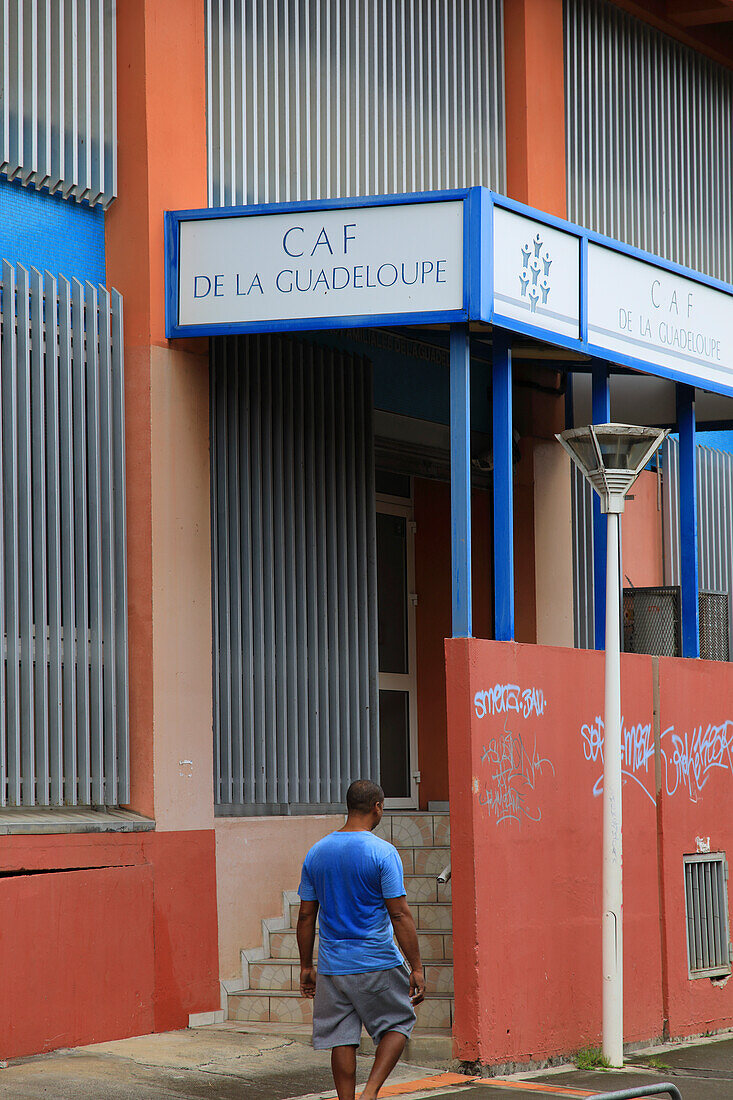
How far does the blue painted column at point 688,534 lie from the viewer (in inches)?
464

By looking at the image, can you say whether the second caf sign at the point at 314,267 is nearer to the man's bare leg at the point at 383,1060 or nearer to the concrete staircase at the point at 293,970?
the concrete staircase at the point at 293,970

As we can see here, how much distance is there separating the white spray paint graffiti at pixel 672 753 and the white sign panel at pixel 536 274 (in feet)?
8.34

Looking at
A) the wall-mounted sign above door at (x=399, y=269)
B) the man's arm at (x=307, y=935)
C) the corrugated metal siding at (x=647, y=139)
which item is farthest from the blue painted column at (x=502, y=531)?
the corrugated metal siding at (x=647, y=139)

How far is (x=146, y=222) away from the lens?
9.79 m

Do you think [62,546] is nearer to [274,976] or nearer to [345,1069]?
[274,976]

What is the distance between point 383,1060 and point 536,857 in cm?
255

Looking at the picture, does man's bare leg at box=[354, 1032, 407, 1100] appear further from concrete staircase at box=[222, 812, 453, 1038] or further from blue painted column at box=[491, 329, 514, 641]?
blue painted column at box=[491, 329, 514, 641]

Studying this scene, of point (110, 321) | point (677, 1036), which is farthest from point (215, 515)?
point (677, 1036)

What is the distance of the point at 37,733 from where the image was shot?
353 inches

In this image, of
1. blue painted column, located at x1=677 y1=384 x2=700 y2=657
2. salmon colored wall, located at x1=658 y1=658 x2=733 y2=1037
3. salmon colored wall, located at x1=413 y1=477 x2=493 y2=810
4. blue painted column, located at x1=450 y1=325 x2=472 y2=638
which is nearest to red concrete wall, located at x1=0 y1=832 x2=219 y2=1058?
blue painted column, located at x1=450 y1=325 x2=472 y2=638

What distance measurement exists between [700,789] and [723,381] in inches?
115

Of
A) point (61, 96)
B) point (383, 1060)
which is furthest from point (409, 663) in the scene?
point (383, 1060)

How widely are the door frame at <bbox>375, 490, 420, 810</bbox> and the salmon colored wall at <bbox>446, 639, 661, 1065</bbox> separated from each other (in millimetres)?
2791

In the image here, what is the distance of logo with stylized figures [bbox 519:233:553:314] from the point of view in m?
9.35
